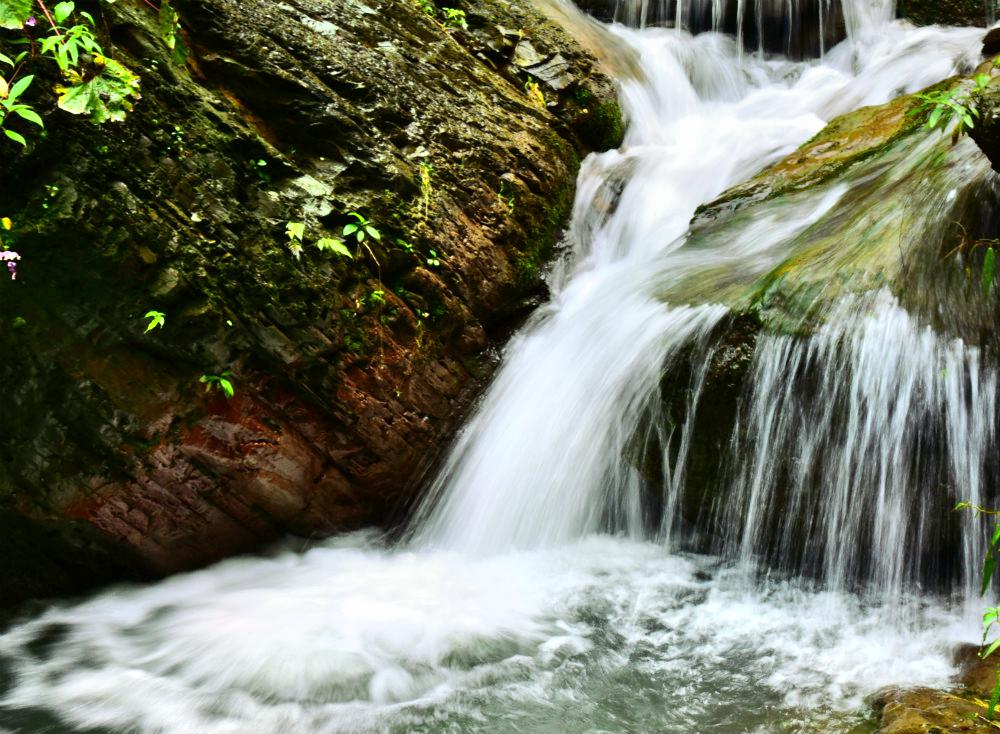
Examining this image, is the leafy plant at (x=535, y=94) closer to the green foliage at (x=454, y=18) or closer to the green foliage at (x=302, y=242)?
the green foliage at (x=454, y=18)

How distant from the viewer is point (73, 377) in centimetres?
361

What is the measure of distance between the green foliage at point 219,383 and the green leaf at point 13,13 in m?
1.68

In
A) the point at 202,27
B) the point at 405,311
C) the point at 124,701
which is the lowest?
the point at 124,701

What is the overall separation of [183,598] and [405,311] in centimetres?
194

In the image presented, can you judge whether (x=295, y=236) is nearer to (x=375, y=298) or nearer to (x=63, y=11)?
(x=375, y=298)

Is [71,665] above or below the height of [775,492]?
below

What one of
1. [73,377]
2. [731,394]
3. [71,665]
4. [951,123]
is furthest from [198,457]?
[951,123]

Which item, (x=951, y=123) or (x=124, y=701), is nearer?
(x=124, y=701)

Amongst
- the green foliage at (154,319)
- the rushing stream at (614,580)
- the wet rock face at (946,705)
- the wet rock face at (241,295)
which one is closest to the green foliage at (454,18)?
the wet rock face at (241,295)

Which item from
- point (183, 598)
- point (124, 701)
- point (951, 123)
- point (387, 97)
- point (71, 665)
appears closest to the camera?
point (124, 701)

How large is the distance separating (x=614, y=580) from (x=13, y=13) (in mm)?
3680

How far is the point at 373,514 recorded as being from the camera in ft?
14.9

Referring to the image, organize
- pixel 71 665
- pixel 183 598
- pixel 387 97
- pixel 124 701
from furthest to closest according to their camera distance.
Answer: pixel 387 97, pixel 183 598, pixel 71 665, pixel 124 701

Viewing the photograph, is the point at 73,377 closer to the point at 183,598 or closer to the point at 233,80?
the point at 183,598
